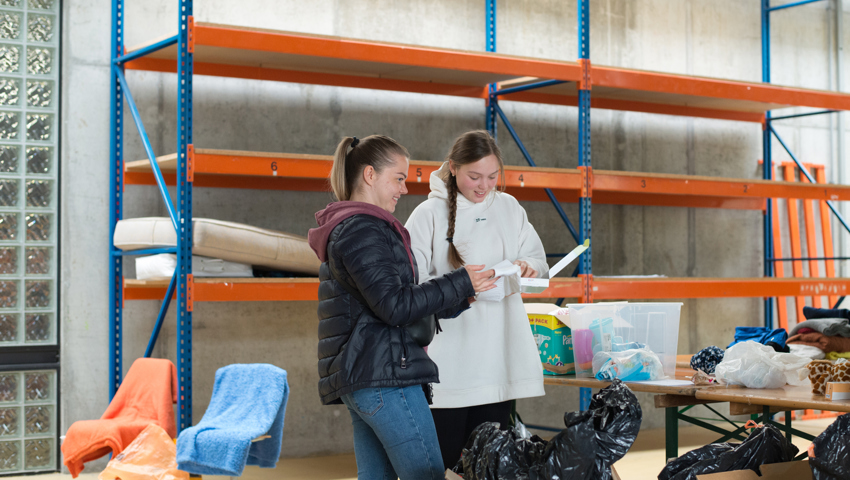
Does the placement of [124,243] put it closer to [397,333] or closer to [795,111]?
[397,333]

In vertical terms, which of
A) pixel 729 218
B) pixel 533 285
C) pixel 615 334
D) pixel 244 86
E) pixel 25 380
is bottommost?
pixel 25 380

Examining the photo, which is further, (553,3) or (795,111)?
(795,111)

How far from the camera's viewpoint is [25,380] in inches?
183

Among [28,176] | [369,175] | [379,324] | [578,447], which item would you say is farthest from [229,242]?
[578,447]

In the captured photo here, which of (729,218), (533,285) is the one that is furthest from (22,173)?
(729,218)

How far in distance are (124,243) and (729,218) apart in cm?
470

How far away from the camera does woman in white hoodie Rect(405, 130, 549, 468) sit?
2.49 m

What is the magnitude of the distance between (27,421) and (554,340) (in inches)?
129

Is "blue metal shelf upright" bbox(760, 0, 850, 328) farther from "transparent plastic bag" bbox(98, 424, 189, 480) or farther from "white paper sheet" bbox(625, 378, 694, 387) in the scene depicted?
"transparent plastic bag" bbox(98, 424, 189, 480)

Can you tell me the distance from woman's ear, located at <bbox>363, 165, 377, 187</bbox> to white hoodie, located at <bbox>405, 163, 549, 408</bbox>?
1.84 ft

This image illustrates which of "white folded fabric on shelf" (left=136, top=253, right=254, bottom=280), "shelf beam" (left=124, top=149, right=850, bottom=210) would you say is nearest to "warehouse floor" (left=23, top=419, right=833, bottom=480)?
"white folded fabric on shelf" (left=136, top=253, right=254, bottom=280)

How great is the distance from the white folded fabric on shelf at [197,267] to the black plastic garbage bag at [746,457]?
8.81ft

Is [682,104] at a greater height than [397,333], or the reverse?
[682,104]

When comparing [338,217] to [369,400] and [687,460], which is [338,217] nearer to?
[369,400]
